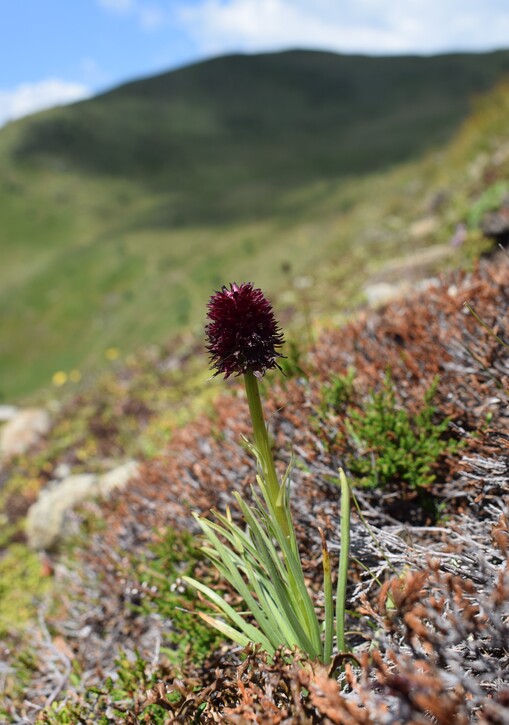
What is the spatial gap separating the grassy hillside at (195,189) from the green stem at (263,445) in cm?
338

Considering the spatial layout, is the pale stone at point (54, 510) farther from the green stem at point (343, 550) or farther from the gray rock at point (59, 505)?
the green stem at point (343, 550)

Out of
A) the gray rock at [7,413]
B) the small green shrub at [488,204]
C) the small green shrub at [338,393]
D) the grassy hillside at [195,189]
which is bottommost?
the small green shrub at [338,393]

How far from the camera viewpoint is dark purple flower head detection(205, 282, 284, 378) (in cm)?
177

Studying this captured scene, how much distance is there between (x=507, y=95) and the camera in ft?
41.7

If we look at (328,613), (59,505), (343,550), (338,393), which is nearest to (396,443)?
(338,393)

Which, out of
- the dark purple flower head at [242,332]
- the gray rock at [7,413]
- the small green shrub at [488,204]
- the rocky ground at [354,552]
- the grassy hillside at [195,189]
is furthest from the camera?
the grassy hillside at [195,189]

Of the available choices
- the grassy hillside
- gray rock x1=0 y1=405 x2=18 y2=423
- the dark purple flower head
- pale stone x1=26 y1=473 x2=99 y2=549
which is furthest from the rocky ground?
gray rock x1=0 y1=405 x2=18 y2=423

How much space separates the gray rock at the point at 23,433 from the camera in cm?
930

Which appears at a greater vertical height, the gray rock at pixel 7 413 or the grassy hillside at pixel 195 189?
the grassy hillside at pixel 195 189

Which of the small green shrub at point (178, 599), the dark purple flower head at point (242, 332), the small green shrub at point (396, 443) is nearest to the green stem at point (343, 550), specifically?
the dark purple flower head at point (242, 332)

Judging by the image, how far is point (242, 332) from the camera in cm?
179

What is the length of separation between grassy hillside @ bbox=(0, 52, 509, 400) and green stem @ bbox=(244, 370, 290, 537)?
338 cm

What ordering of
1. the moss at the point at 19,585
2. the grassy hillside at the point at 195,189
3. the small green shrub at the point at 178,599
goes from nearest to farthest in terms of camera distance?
the small green shrub at the point at 178,599 → the moss at the point at 19,585 → the grassy hillside at the point at 195,189

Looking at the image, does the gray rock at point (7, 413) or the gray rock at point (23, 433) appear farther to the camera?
the gray rock at point (7, 413)
